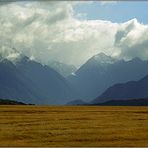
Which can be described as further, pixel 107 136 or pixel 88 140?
pixel 107 136

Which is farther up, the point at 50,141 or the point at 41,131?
the point at 41,131

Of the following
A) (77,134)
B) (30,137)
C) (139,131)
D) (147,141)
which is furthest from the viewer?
(139,131)

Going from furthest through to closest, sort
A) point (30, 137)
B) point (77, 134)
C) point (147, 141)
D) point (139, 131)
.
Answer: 1. point (139, 131)
2. point (77, 134)
3. point (30, 137)
4. point (147, 141)

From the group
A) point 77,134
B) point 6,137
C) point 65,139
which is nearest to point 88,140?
point 65,139

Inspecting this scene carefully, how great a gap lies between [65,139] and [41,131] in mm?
8795

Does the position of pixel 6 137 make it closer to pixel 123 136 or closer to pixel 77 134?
pixel 77 134

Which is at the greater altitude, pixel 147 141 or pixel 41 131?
pixel 41 131

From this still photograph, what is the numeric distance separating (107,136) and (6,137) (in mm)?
11773

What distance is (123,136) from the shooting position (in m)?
50.8

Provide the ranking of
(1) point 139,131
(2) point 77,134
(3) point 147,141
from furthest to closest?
(1) point 139,131, (2) point 77,134, (3) point 147,141

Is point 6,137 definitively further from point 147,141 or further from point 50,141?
point 147,141

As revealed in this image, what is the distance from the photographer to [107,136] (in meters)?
51.1

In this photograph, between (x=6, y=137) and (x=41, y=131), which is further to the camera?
(x=41, y=131)

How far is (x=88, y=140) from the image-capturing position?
153ft
